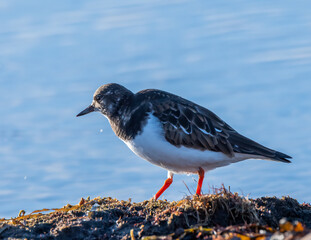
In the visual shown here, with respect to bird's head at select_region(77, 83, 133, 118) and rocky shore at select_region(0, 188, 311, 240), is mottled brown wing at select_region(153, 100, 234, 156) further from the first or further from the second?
rocky shore at select_region(0, 188, 311, 240)

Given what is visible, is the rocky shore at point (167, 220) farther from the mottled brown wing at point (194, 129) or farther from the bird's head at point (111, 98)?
the bird's head at point (111, 98)

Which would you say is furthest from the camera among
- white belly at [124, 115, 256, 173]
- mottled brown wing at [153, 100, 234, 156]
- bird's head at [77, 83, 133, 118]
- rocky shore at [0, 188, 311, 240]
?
bird's head at [77, 83, 133, 118]

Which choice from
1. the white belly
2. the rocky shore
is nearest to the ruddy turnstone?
the white belly

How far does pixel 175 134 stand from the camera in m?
6.13

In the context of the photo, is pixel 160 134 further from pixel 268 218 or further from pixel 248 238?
pixel 248 238

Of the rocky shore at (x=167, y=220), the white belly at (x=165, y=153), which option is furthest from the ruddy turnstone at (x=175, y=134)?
the rocky shore at (x=167, y=220)

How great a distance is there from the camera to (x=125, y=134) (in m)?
6.18

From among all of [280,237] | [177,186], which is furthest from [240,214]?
[177,186]

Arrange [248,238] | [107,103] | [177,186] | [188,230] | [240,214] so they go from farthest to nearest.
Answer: [177,186]
[107,103]
[240,214]
[188,230]
[248,238]

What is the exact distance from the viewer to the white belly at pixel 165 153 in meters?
5.98

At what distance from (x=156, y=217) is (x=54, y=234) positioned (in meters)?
0.87

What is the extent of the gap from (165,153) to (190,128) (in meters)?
0.49

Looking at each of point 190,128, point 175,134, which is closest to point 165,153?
point 175,134

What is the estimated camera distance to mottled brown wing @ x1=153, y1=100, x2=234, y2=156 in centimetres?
615
